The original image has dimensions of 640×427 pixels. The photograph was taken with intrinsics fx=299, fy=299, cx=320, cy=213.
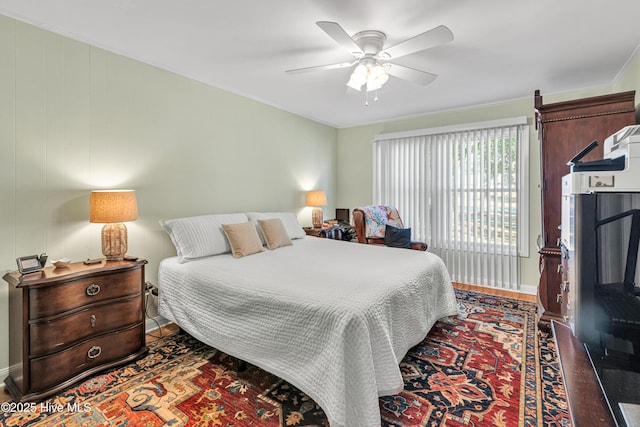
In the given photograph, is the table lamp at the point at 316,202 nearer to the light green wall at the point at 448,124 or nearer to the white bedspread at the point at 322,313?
the light green wall at the point at 448,124

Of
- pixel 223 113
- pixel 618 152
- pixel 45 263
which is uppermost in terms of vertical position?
pixel 223 113

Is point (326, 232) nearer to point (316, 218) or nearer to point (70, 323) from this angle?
point (316, 218)

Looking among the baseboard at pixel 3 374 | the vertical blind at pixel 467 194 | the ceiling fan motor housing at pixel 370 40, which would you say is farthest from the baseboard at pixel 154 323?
the vertical blind at pixel 467 194

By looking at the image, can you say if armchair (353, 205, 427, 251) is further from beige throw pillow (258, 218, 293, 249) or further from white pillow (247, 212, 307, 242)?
beige throw pillow (258, 218, 293, 249)

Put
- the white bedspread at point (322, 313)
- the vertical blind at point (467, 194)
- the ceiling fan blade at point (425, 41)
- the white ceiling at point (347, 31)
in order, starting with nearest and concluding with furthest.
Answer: the white bedspread at point (322, 313), the ceiling fan blade at point (425, 41), the white ceiling at point (347, 31), the vertical blind at point (467, 194)

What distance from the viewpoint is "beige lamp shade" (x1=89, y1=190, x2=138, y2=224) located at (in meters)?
2.25

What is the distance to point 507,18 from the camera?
209cm

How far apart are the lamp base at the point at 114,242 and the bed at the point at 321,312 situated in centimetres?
38

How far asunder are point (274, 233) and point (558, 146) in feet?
9.17

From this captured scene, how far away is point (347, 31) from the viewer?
2258mm

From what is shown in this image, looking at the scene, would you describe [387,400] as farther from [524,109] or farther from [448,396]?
[524,109]

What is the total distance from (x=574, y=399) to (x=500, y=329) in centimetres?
193

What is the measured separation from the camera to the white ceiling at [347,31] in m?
1.97

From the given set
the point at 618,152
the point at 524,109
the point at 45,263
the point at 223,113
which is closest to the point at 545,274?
the point at 618,152
